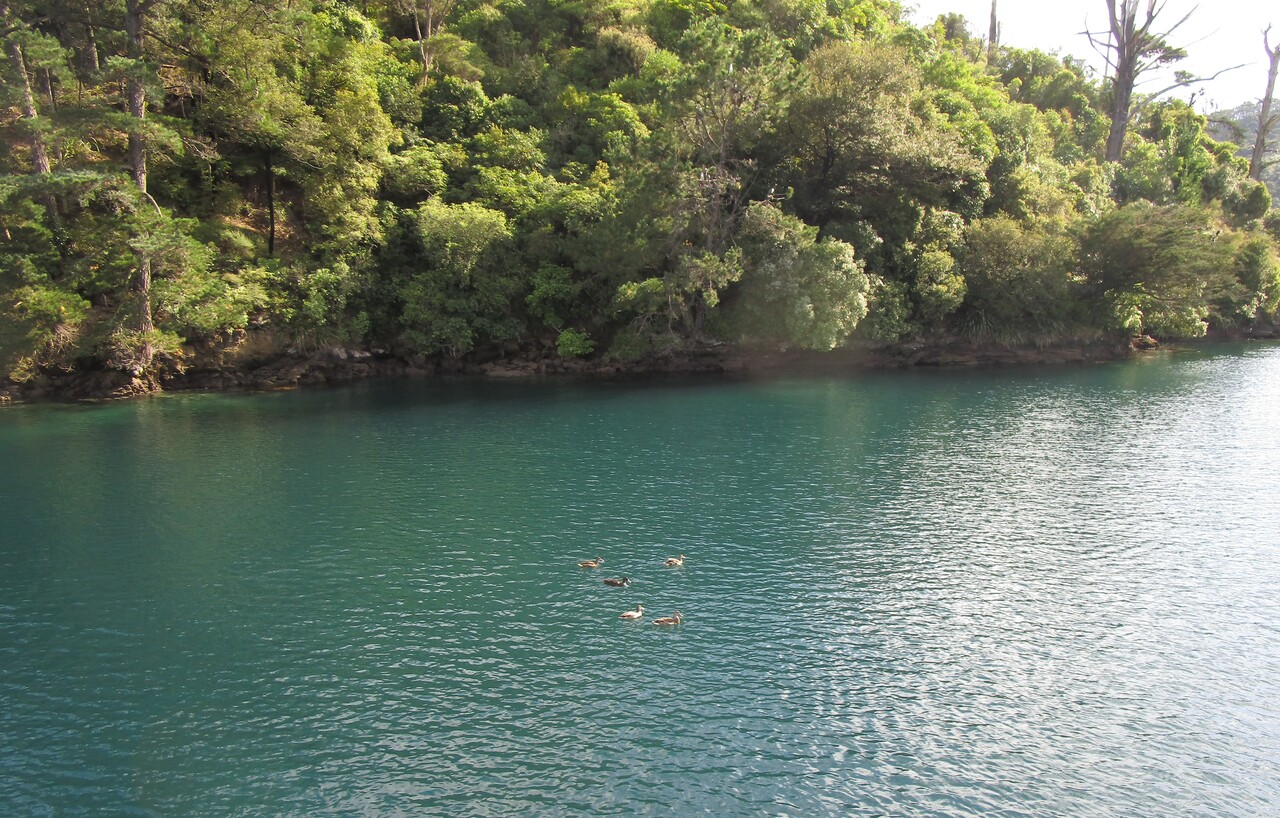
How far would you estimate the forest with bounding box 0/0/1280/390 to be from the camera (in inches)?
1743

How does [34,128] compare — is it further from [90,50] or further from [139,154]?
[90,50]

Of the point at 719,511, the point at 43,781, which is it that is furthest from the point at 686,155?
the point at 43,781

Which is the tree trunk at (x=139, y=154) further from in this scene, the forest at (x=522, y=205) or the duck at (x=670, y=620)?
the duck at (x=670, y=620)

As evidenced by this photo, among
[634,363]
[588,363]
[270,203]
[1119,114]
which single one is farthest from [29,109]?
[1119,114]

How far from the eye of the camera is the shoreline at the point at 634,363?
50250 mm

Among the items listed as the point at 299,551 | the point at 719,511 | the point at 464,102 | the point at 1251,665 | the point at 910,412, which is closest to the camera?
the point at 1251,665

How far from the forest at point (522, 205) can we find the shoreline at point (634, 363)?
951mm

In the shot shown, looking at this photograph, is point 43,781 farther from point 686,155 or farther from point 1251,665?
point 686,155

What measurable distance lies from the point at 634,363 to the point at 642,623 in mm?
37374

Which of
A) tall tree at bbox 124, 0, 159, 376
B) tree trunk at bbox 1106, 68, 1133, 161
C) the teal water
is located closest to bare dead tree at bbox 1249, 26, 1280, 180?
tree trunk at bbox 1106, 68, 1133, 161

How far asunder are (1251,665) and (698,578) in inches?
508

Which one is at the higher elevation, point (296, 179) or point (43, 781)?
point (296, 179)

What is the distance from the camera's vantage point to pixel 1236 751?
48.5 feet

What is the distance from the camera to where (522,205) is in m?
54.9
